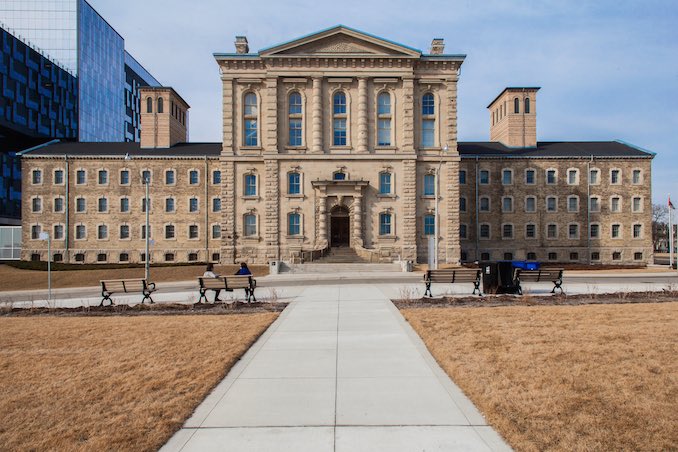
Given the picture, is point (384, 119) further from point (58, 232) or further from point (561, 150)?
point (58, 232)

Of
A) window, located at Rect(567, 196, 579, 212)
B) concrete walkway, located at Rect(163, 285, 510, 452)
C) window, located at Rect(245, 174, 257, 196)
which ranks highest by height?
window, located at Rect(245, 174, 257, 196)

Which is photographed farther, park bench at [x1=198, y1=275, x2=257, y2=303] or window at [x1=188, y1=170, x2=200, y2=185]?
window at [x1=188, y1=170, x2=200, y2=185]

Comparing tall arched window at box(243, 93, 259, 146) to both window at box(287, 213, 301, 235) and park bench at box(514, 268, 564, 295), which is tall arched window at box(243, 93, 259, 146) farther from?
park bench at box(514, 268, 564, 295)

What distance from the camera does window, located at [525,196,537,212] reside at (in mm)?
49812

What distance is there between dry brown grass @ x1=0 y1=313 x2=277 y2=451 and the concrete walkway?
46 centimetres

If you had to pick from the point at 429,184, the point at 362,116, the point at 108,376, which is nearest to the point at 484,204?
the point at 429,184

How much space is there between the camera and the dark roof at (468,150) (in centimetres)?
4981

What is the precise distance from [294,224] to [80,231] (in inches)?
980

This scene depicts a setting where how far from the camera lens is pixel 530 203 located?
49938mm

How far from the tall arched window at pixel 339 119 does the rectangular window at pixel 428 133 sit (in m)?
7.58

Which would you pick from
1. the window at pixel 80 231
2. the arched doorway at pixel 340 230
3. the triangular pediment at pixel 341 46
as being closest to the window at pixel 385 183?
the arched doorway at pixel 340 230

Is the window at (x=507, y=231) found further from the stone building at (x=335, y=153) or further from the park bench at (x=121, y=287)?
the park bench at (x=121, y=287)

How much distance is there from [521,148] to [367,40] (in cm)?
2273

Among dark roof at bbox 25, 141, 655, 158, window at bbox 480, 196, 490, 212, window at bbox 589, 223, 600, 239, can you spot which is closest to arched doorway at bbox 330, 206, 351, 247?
dark roof at bbox 25, 141, 655, 158
